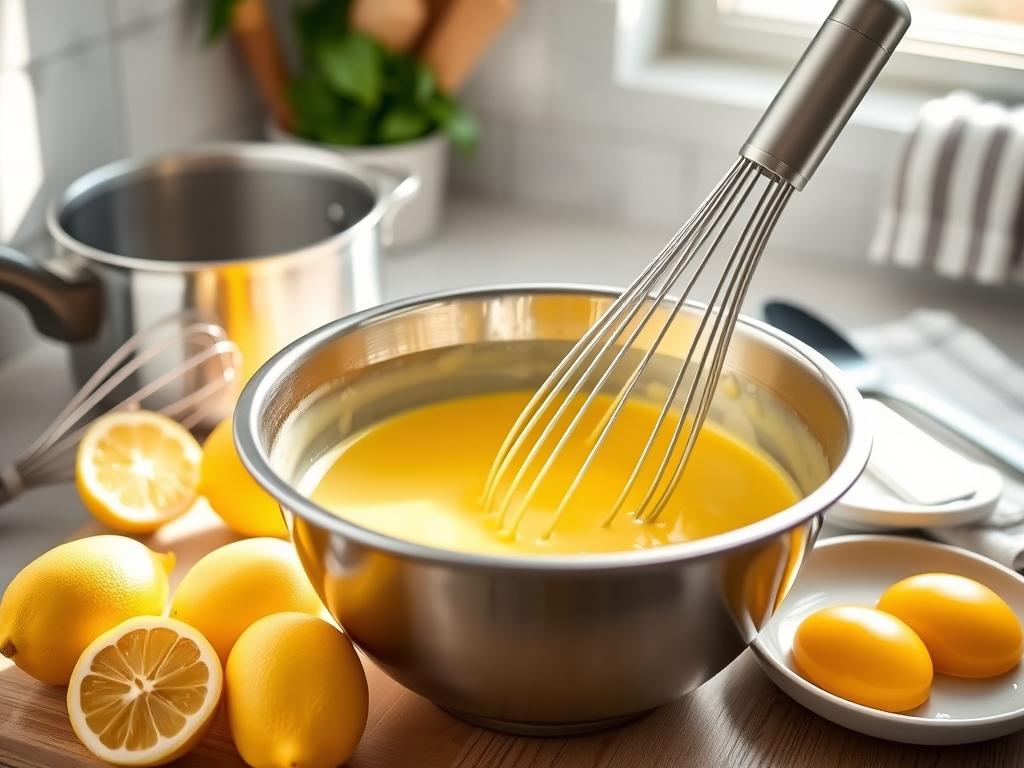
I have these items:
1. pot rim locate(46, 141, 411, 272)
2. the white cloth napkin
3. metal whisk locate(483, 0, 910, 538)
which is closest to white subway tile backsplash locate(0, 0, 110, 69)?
pot rim locate(46, 141, 411, 272)

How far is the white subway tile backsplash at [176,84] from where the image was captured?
1.24 m

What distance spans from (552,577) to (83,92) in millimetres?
821

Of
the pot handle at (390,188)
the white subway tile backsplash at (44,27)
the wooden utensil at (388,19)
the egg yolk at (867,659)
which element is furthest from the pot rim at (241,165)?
the egg yolk at (867,659)

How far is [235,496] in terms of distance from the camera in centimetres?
82

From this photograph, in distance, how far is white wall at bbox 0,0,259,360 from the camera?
1.09 m

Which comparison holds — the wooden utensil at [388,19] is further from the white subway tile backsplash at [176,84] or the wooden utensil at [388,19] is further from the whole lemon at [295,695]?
the whole lemon at [295,695]

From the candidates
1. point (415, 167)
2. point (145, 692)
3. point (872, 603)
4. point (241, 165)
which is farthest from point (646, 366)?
point (415, 167)

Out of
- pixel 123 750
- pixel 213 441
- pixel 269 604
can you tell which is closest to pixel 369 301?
pixel 213 441

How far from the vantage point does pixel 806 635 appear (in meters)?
0.70

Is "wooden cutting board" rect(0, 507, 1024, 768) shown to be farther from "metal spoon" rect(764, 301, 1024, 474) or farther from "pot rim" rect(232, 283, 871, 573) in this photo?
"metal spoon" rect(764, 301, 1024, 474)

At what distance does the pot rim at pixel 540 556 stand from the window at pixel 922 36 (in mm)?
702

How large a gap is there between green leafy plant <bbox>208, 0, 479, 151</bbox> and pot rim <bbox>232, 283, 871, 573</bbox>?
600 mm

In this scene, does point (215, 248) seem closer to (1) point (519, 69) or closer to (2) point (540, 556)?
(1) point (519, 69)

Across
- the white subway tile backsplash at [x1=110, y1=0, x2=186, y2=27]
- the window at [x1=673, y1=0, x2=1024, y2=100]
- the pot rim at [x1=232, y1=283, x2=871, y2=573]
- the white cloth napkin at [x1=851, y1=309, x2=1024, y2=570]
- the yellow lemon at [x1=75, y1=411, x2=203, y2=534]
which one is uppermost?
the pot rim at [x1=232, y1=283, x2=871, y2=573]
